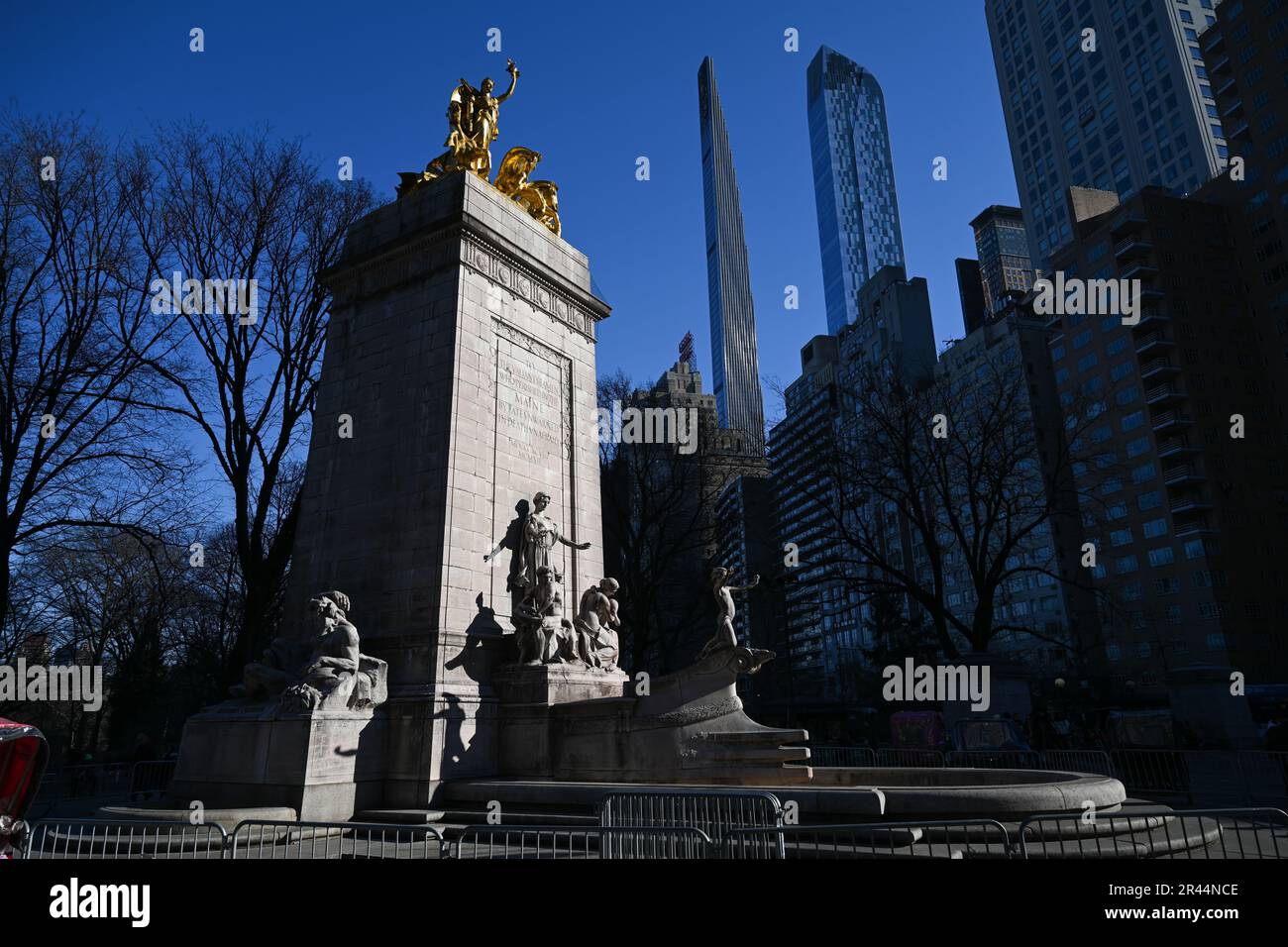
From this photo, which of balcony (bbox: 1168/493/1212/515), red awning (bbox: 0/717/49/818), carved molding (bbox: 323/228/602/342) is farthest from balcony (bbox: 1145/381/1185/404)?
red awning (bbox: 0/717/49/818)

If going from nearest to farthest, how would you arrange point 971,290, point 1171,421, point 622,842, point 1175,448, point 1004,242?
1. point 622,842
2. point 1175,448
3. point 1171,421
4. point 971,290
5. point 1004,242

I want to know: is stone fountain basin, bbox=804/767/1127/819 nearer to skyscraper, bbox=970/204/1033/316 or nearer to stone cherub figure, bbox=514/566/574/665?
stone cherub figure, bbox=514/566/574/665

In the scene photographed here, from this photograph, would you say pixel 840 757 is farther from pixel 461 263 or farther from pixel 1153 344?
pixel 1153 344

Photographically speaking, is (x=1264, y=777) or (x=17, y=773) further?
(x=1264, y=777)

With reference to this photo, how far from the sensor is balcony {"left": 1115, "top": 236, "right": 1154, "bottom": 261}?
72.4 m

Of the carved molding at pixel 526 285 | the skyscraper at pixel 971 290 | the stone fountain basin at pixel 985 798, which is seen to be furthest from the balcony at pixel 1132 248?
the stone fountain basin at pixel 985 798

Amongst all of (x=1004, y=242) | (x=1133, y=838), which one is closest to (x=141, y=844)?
(x=1133, y=838)

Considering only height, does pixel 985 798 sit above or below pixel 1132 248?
below

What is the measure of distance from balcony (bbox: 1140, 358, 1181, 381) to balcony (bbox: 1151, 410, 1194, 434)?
3.44 meters

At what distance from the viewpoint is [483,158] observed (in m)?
19.1

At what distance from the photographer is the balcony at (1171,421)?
69.8m

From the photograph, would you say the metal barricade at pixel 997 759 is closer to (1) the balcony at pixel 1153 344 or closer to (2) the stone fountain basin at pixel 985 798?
(2) the stone fountain basin at pixel 985 798

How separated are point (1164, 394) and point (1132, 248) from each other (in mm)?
13598
